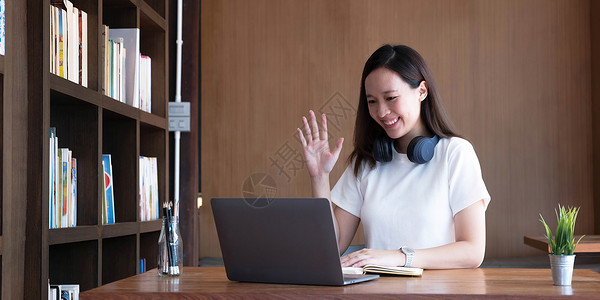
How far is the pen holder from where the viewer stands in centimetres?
167

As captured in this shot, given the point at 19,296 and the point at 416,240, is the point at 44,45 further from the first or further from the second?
the point at 416,240

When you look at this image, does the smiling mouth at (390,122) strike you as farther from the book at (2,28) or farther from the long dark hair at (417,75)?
the book at (2,28)

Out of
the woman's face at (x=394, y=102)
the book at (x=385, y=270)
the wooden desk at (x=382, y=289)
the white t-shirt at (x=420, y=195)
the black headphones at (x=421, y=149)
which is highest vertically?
the woman's face at (x=394, y=102)

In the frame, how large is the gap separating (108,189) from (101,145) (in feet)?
0.96

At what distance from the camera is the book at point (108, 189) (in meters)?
2.75

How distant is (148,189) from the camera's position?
317 cm

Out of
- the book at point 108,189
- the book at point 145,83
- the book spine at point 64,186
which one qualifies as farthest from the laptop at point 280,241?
the book at point 145,83

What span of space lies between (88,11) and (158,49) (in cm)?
81

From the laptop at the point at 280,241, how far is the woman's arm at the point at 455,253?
0.49 ft

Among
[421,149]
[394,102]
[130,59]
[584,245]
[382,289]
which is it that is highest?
[130,59]

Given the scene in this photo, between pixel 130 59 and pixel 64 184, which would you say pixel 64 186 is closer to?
pixel 64 184

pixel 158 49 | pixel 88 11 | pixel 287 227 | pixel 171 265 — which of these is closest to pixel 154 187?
pixel 158 49

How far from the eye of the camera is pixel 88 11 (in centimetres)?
255

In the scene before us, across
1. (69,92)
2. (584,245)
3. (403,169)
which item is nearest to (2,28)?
(69,92)
